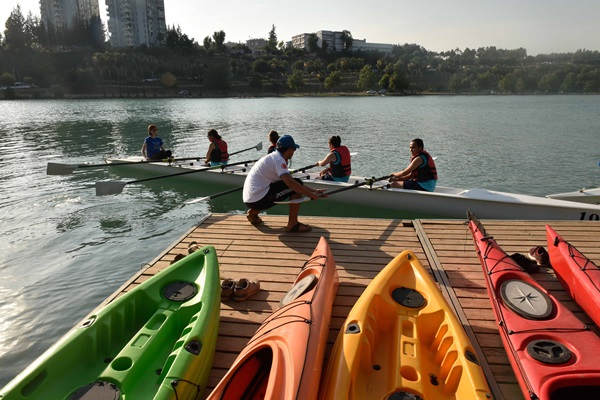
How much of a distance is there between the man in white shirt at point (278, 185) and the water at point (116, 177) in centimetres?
314

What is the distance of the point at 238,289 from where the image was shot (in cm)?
474

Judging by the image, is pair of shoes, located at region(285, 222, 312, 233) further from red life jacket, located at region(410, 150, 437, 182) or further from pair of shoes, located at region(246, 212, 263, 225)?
red life jacket, located at region(410, 150, 437, 182)

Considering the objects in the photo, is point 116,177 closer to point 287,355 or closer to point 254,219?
point 254,219

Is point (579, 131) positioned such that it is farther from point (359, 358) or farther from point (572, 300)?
point (359, 358)

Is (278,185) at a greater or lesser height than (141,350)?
greater

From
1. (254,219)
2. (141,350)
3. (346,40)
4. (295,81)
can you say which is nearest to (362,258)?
(254,219)

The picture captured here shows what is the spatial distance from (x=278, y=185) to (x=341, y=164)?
3.88 meters

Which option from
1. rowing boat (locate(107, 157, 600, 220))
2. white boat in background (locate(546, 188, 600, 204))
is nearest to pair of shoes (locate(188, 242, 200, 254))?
rowing boat (locate(107, 157, 600, 220))

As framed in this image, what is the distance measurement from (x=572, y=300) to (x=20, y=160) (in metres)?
22.0

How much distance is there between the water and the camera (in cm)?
690

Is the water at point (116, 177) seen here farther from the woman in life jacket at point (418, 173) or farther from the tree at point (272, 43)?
the tree at point (272, 43)

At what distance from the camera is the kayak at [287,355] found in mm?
2789

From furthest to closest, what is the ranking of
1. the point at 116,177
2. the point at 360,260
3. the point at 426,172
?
the point at 116,177 < the point at 426,172 < the point at 360,260

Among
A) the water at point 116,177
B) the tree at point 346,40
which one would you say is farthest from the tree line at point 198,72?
the water at point 116,177
